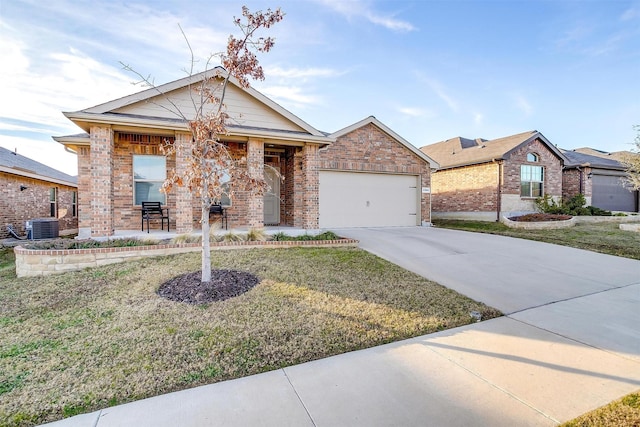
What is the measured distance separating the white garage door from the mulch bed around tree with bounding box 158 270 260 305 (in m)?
6.76

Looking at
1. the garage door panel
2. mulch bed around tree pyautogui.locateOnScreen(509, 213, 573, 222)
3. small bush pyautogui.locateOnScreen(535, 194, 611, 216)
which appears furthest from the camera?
the garage door panel

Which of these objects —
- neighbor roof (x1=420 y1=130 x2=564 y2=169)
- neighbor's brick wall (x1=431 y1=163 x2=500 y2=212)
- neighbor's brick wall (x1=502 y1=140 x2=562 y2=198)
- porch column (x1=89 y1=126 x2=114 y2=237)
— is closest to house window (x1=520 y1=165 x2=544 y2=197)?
neighbor's brick wall (x1=502 y1=140 x2=562 y2=198)

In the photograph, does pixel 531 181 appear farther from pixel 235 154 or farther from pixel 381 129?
pixel 235 154

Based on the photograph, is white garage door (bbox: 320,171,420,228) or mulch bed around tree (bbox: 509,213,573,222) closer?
white garage door (bbox: 320,171,420,228)

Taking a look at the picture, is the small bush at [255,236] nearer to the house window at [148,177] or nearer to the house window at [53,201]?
the house window at [148,177]

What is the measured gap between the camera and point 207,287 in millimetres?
4660

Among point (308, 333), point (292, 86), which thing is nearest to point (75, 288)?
point (308, 333)

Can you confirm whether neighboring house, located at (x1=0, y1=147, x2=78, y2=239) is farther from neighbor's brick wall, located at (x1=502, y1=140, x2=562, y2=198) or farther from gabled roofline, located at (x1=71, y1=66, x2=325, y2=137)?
neighbor's brick wall, located at (x1=502, y1=140, x2=562, y2=198)

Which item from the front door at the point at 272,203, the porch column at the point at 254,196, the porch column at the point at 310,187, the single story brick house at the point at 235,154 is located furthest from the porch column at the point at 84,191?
the porch column at the point at 310,187

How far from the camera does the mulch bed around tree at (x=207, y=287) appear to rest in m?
4.43

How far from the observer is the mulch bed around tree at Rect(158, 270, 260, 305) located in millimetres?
4430

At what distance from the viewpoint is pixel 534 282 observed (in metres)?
5.40

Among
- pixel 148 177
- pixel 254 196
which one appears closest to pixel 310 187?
pixel 254 196

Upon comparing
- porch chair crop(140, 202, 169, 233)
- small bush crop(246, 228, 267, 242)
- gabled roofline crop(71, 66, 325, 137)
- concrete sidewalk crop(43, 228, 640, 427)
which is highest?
gabled roofline crop(71, 66, 325, 137)
